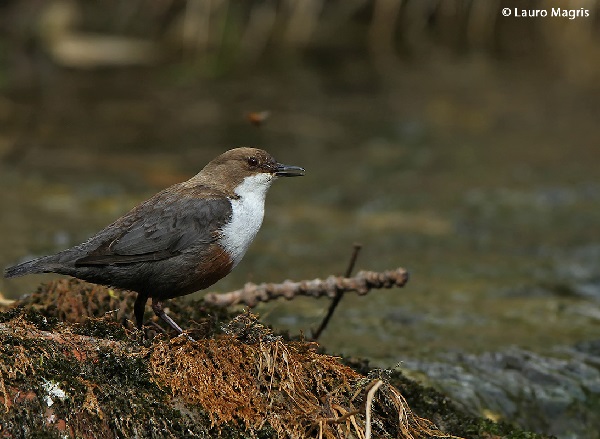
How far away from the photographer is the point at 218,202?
431cm

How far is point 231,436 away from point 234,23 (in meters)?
12.3

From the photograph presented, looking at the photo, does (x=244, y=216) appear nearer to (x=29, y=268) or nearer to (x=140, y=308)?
(x=140, y=308)

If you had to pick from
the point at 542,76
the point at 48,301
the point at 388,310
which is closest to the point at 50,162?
the point at 388,310

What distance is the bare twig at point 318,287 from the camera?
4.38 m

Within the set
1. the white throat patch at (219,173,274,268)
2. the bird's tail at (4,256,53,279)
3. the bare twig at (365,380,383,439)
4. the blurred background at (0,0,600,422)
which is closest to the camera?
the bare twig at (365,380,383,439)

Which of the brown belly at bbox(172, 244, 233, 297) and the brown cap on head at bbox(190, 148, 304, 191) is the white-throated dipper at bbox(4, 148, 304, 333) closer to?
the brown belly at bbox(172, 244, 233, 297)

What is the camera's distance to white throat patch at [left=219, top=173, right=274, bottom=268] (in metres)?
4.21

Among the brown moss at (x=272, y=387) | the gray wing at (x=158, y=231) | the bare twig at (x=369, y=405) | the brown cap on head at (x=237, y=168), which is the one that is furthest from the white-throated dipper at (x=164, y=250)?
the bare twig at (x=369, y=405)

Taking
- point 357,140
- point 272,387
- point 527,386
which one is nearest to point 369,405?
point 272,387

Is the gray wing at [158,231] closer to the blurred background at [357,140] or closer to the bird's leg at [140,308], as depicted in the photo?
the bird's leg at [140,308]

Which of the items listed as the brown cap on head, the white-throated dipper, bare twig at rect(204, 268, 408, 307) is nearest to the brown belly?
the white-throated dipper

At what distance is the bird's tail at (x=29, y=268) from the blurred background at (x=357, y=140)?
57.8 inches

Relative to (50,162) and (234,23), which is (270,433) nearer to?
(50,162)

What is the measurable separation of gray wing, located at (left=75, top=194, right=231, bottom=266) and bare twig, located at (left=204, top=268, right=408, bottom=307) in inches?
23.5
